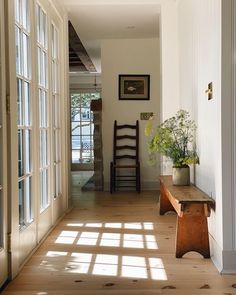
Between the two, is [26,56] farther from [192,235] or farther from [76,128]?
[76,128]

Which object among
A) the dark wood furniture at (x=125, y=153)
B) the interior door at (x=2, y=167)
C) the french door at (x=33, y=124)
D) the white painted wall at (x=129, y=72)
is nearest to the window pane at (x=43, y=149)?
the french door at (x=33, y=124)

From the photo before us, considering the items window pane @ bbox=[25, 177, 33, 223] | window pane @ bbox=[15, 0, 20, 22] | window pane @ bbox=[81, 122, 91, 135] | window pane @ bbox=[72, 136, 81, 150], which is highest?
window pane @ bbox=[15, 0, 20, 22]

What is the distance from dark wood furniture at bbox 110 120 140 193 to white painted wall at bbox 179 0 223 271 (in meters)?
2.69

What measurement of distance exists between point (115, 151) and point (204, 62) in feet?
13.1

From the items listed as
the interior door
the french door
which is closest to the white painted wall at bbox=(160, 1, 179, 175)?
the french door

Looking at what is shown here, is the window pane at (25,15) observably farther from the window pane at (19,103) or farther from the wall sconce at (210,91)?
the wall sconce at (210,91)

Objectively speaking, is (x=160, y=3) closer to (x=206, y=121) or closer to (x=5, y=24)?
(x=206, y=121)

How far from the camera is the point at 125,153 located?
739 cm

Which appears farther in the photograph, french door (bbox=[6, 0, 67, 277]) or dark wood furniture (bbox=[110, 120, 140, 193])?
dark wood furniture (bbox=[110, 120, 140, 193])

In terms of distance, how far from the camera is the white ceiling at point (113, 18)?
535 cm

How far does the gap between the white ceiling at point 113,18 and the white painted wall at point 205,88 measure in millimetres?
937

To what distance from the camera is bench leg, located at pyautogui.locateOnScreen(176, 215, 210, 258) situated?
3.17 meters

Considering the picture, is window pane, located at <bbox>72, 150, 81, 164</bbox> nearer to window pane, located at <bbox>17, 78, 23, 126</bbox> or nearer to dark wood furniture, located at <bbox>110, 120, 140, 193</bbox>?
dark wood furniture, located at <bbox>110, 120, 140, 193</bbox>

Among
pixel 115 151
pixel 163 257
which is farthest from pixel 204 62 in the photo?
pixel 115 151
